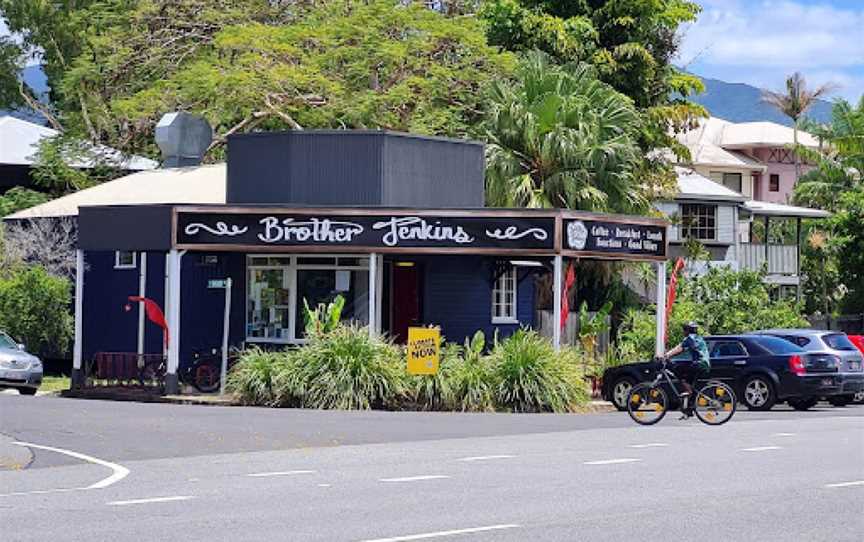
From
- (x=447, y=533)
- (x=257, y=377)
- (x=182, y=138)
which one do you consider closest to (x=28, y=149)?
(x=182, y=138)

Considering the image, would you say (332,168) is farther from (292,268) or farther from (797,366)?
(797,366)

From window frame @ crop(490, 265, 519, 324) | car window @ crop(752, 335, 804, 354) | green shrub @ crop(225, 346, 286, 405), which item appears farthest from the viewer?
window frame @ crop(490, 265, 519, 324)

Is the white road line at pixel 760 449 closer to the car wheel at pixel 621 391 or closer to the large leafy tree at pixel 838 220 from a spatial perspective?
the car wheel at pixel 621 391

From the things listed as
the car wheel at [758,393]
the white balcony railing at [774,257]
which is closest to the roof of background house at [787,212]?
the white balcony railing at [774,257]

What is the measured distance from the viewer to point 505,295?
36.9 metres

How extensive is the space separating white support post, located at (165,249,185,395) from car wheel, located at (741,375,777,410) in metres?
10.9

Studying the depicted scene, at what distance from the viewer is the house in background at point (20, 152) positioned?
55781 mm

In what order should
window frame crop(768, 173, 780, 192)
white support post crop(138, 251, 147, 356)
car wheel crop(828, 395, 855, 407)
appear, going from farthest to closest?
window frame crop(768, 173, 780, 192)
white support post crop(138, 251, 147, 356)
car wheel crop(828, 395, 855, 407)

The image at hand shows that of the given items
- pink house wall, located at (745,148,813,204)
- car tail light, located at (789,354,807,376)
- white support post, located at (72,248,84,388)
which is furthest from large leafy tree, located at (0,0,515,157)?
pink house wall, located at (745,148,813,204)

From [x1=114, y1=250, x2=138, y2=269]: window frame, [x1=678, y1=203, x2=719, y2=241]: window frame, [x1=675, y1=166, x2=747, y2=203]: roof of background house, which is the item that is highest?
[x1=675, y1=166, x2=747, y2=203]: roof of background house

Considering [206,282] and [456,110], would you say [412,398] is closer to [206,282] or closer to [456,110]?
[206,282]

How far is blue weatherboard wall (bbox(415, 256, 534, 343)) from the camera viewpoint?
35.3 meters

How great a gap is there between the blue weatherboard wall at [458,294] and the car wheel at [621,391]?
504 centimetres

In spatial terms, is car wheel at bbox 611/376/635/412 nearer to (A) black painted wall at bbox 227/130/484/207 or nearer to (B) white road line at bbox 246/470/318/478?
(A) black painted wall at bbox 227/130/484/207
